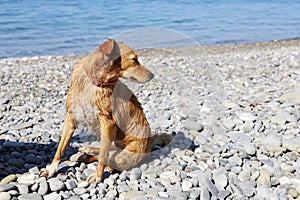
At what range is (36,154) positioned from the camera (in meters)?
4.68

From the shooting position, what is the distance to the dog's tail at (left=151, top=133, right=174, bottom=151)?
185 inches

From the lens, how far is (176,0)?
1398 inches

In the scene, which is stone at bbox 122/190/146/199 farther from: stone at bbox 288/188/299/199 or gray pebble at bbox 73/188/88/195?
stone at bbox 288/188/299/199

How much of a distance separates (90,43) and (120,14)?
8.11 m

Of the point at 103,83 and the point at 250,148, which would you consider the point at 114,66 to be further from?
the point at 250,148

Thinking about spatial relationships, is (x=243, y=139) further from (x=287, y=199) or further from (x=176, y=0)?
(x=176, y=0)

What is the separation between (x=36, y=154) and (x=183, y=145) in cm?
156

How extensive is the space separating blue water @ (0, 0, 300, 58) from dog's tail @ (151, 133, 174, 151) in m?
8.45

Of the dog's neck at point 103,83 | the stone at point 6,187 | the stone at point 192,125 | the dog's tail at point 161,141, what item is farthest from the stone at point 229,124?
the stone at point 6,187

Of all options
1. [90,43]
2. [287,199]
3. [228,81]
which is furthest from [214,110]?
[90,43]

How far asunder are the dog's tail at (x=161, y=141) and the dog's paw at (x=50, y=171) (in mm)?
1084

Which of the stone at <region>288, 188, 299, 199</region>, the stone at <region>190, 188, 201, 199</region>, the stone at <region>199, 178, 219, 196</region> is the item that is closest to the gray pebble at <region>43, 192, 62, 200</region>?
the stone at <region>190, 188, 201, 199</region>

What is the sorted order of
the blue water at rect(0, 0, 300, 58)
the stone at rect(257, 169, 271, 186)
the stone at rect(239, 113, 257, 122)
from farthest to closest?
the blue water at rect(0, 0, 300, 58)
the stone at rect(239, 113, 257, 122)
the stone at rect(257, 169, 271, 186)

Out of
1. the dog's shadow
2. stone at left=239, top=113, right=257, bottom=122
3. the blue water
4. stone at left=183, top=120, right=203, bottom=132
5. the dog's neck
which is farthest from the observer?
the blue water
